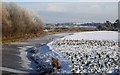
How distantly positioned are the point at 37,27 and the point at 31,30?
4.37 meters

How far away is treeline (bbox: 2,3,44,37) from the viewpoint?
50394 millimetres

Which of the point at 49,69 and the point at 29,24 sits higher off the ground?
the point at 29,24

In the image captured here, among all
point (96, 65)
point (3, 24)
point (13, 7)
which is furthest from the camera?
point (13, 7)

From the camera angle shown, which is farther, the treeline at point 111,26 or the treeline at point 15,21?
the treeline at point 111,26

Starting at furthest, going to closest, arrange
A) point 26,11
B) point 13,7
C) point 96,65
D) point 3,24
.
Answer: point 26,11 < point 13,7 < point 3,24 < point 96,65

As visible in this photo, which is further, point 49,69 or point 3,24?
point 3,24

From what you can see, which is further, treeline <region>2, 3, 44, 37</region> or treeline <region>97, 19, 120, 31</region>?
treeline <region>97, 19, 120, 31</region>

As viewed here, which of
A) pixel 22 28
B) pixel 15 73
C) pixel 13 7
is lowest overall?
pixel 15 73

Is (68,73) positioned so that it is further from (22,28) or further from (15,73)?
(22,28)

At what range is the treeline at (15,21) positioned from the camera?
50.4 m

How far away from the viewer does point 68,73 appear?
1619 cm

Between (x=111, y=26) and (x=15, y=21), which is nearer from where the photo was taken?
(x=15, y=21)

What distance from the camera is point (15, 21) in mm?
54750

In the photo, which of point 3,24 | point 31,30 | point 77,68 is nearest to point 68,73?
point 77,68
